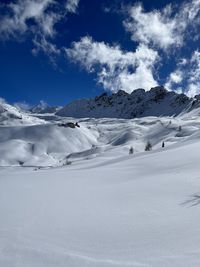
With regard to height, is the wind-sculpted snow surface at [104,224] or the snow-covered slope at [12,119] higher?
the snow-covered slope at [12,119]

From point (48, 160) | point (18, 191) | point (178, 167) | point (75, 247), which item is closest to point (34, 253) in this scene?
point (75, 247)

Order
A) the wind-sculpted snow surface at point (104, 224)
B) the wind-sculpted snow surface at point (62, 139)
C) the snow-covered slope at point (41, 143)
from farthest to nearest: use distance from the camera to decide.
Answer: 1. the wind-sculpted snow surface at point (62, 139)
2. the snow-covered slope at point (41, 143)
3. the wind-sculpted snow surface at point (104, 224)

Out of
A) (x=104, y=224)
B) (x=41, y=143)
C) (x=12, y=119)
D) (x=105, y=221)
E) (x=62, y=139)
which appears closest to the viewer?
(x=104, y=224)

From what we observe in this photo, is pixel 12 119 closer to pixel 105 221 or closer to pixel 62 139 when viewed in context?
pixel 62 139

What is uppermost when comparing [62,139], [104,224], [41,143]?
[104,224]

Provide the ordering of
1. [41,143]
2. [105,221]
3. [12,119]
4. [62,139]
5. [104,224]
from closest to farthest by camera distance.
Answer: [104,224]
[105,221]
[41,143]
[62,139]
[12,119]

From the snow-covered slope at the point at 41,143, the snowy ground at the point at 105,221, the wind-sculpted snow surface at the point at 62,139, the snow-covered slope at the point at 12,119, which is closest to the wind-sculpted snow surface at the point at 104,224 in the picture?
the snowy ground at the point at 105,221

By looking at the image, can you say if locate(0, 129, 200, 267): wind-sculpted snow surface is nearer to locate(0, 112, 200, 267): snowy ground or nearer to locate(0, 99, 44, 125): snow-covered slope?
locate(0, 112, 200, 267): snowy ground

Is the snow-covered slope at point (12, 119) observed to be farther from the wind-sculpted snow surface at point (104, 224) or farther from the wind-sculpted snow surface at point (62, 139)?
the wind-sculpted snow surface at point (104, 224)

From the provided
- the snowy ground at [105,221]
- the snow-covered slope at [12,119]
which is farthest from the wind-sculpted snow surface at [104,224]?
the snow-covered slope at [12,119]

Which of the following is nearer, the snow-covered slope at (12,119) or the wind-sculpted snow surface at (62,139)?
the wind-sculpted snow surface at (62,139)

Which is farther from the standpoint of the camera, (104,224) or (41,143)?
(41,143)

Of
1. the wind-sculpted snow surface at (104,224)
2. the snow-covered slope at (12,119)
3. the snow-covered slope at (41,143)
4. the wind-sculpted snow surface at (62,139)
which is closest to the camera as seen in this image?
the wind-sculpted snow surface at (104,224)

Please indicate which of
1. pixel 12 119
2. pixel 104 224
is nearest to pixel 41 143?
pixel 12 119
